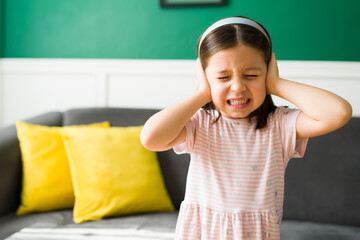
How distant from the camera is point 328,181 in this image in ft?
5.98

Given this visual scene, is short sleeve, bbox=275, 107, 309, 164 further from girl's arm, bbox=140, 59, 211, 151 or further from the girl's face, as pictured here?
girl's arm, bbox=140, 59, 211, 151

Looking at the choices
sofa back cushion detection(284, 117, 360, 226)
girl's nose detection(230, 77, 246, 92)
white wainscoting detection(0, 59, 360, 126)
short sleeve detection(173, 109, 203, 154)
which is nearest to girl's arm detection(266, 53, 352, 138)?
girl's nose detection(230, 77, 246, 92)

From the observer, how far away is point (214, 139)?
1.14 metres

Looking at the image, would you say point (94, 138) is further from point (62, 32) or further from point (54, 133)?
point (62, 32)

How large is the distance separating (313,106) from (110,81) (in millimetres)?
1664

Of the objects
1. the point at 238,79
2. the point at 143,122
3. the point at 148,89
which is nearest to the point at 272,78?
the point at 238,79

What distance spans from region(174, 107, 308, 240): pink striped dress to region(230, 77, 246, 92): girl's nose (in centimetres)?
16

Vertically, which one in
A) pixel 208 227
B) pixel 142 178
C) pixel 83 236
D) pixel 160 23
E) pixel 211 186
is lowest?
pixel 83 236

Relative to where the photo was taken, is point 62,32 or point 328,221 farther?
point 62,32

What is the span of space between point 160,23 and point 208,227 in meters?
1.63

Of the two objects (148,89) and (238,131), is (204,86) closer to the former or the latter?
(238,131)

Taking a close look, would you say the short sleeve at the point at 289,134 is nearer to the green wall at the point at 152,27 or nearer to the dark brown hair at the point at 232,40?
the dark brown hair at the point at 232,40

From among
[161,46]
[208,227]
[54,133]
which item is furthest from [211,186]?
[161,46]

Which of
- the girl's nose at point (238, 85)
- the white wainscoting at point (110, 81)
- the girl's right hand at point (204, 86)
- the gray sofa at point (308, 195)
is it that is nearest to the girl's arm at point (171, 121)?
the girl's right hand at point (204, 86)
